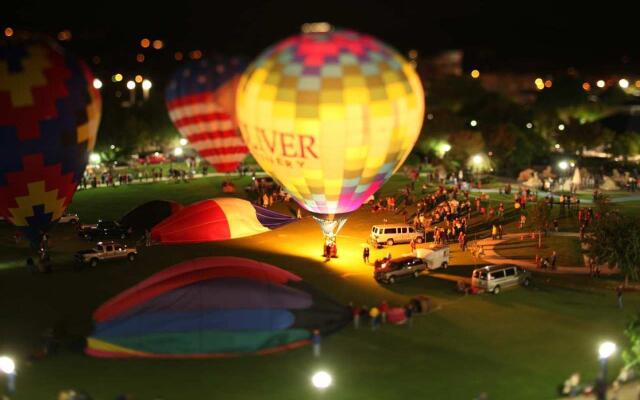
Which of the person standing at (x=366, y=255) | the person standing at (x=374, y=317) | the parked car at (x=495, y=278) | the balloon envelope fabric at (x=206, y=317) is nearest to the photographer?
the balloon envelope fabric at (x=206, y=317)

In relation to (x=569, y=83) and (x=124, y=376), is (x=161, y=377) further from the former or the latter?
(x=569, y=83)

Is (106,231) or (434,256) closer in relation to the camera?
(434,256)

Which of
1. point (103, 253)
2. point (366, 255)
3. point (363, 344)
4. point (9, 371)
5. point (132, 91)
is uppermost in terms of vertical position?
point (132, 91)

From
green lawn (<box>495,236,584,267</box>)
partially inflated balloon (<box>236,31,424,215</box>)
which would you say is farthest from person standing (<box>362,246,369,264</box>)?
green lawn (<box>495,236,584,267</box>)

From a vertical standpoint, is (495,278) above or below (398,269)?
below

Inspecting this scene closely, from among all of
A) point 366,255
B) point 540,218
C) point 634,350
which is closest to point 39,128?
point 366,255

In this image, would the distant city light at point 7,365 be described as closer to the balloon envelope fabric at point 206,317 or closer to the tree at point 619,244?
the balloon envelope fabric at point 206,317

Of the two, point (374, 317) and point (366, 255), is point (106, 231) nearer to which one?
point (366, 255)

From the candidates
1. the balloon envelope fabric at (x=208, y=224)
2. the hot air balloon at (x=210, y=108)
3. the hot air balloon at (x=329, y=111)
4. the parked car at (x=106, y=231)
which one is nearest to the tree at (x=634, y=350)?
the hot air balloon at (x=329, y=111)
